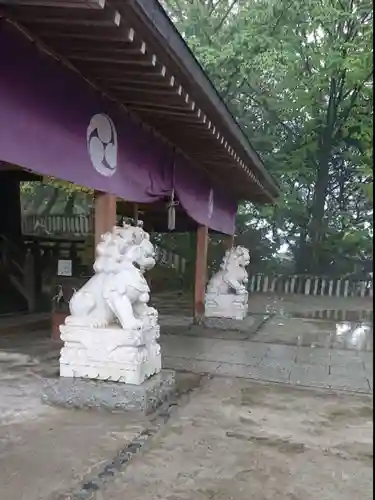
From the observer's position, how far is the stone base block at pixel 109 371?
3.82m

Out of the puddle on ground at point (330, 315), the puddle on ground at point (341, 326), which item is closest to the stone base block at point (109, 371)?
the puddle on ground at point (341, 326)

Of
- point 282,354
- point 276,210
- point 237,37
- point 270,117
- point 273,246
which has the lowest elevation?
point 282,354

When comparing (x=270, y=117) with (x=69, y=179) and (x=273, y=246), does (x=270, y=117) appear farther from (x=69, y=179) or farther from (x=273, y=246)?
(x=69, y=179)

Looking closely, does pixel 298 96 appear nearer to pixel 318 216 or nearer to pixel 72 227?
pixel 318 216

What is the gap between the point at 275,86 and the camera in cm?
1588

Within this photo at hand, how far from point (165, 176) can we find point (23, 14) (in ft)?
9.84

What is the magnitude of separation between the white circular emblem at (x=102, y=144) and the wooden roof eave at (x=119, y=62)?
0.24m

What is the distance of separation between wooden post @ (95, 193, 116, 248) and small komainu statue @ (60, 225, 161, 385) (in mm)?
242

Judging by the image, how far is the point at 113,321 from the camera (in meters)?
4.02

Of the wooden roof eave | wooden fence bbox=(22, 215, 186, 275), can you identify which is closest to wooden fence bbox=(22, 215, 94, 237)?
wooden fence bbox=(22, 215, 186, 275)

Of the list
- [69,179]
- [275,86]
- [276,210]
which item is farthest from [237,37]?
[69,179]

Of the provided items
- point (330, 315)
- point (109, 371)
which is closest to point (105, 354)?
point (109, 371)

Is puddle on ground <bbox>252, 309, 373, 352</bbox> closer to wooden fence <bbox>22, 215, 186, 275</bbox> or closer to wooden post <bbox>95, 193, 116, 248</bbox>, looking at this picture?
wooden post <bbox>95, 193, 116, 248</bbox>

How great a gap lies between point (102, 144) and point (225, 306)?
478cm
